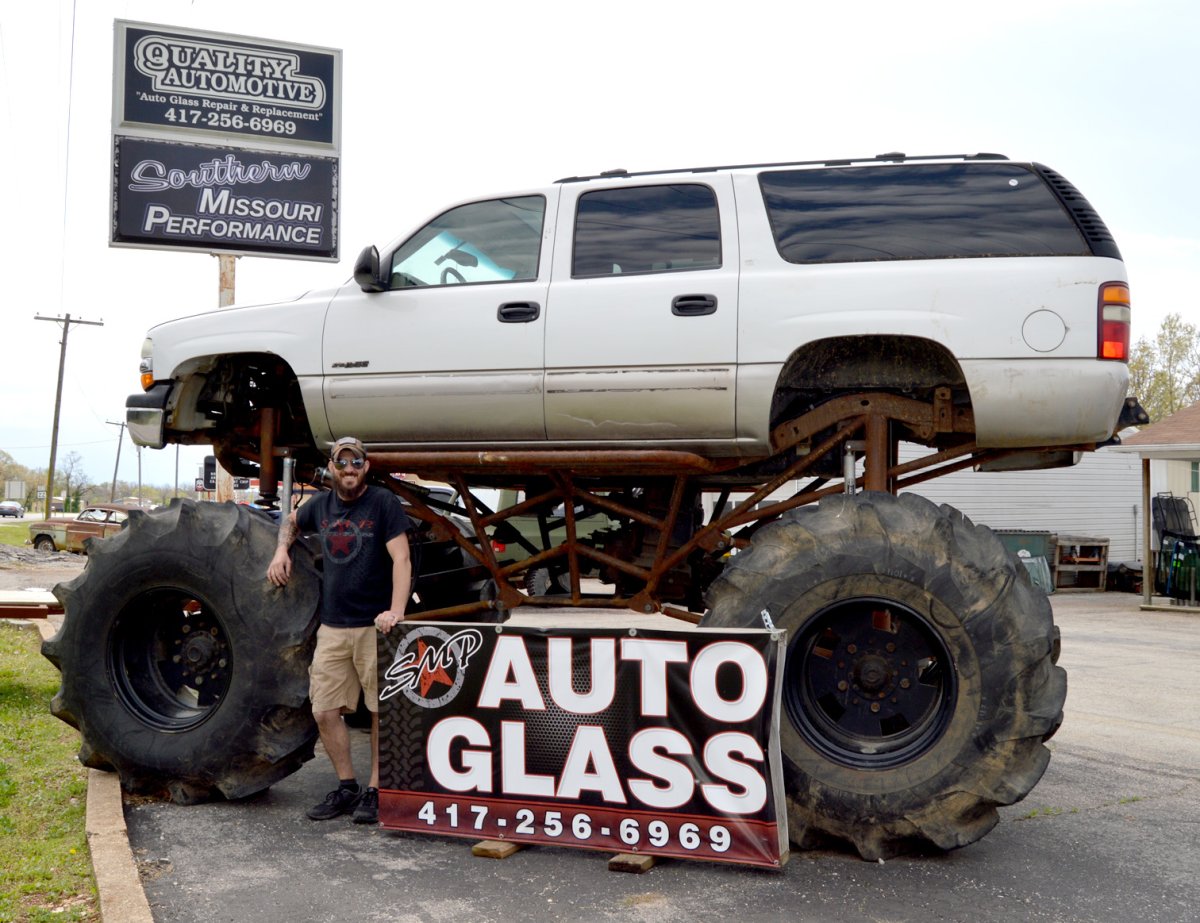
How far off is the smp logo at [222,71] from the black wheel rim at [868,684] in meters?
13.2

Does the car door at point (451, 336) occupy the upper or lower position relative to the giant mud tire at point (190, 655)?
upper

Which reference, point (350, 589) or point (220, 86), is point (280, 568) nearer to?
point (350, 589)

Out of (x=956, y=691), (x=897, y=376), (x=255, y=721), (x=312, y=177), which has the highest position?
(x=312, y=177)

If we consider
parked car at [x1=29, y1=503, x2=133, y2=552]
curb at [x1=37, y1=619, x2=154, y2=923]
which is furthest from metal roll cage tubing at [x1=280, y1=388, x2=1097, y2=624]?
parked car at [x1=29, y1=503, x2=133, y2=552]

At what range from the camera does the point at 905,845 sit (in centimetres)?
495

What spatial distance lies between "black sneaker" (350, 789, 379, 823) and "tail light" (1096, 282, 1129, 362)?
3991 millimetres

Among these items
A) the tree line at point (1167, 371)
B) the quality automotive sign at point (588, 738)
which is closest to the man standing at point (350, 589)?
the quality automotive sign at point (588, 738)

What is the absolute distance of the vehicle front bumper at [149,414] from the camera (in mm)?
6340

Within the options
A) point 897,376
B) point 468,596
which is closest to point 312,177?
point 468,596

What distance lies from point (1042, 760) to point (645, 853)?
5.71ft

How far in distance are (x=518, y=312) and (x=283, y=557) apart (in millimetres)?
1723

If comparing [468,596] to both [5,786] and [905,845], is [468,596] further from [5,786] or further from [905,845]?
[905,845]

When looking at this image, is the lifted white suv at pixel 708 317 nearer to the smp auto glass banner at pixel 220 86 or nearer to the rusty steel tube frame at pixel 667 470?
the rusty steel tube frame at pixel 667 470

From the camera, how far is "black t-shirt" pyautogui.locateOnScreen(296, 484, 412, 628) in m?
5.64
